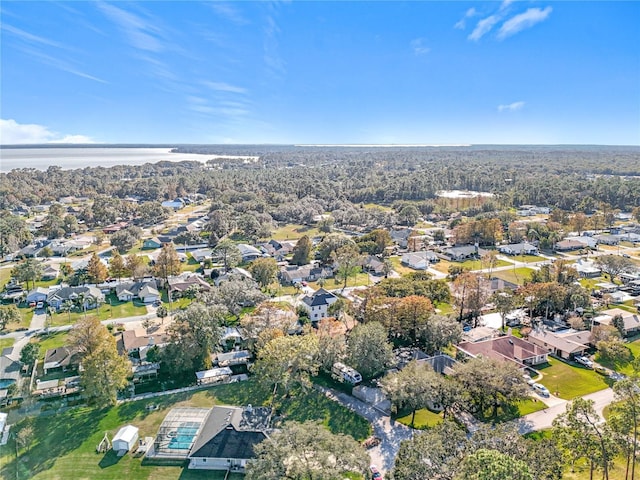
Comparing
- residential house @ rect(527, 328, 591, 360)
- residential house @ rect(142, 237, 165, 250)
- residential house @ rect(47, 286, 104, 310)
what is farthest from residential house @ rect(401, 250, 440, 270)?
residential house @ rect(142, 237, 165, 250)

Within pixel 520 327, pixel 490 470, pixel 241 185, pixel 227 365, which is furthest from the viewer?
pixel 241 185

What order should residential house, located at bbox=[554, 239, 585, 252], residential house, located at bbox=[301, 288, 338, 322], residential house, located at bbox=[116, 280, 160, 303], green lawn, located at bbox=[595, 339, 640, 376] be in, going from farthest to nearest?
residential house, located at bbox=[554, 239, 585, 252]
residential house, located at bbox=[116, 280, 160, 303]
residential house, located at bbox=[301, 288, 338, 322]
green lawn, located at bbox=[595, 339, 640, 376]

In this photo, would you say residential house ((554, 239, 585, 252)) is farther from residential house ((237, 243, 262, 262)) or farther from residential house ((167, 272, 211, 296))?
residential house ((167, 272, 211, 296))

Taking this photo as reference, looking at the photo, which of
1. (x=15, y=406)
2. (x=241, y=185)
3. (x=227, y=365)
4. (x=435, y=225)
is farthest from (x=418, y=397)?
(x=241, y=185)

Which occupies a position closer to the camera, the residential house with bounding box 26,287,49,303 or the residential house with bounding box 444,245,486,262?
the residential house with bounding box 26,287,49,303

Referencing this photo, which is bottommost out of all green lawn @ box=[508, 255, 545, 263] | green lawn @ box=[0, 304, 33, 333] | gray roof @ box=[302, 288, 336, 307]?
green lawn @ box=[508, 255, 545, 263]

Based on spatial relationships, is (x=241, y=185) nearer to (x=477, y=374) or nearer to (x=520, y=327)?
(x=520, y=327)
